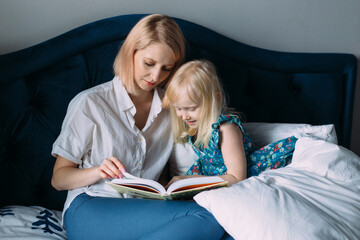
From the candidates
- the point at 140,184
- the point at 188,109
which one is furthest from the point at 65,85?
the point at 140,184

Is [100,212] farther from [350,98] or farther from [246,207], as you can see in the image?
[350,98]

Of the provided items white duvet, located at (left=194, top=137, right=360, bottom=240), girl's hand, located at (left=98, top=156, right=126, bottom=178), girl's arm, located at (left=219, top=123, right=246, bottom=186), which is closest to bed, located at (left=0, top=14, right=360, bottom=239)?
white duvet, located at (left=194, top=137, right=360, bottom=240)

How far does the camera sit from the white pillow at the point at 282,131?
1365 millimetres

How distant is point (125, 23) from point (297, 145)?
81 cm

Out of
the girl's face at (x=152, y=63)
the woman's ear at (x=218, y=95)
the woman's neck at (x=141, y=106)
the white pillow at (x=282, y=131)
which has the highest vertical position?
the girl's face at (x=152, y=63)

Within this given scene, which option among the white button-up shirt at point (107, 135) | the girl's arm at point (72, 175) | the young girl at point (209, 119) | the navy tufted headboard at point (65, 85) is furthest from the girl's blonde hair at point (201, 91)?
the girl's arm at point (72, 175)

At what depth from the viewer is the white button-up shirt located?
1.19 metres

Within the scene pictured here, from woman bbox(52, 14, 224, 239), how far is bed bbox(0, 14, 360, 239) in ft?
0.38

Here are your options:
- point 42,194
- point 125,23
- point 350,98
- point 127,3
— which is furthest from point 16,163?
point 350,98

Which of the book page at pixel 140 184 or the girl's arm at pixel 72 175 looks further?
the girl's arm at pixel 72 175

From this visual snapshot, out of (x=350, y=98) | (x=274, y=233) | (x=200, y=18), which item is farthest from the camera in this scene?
(x=350, y=98)

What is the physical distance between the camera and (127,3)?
1.56 meters

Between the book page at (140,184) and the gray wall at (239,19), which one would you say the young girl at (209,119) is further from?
the gray wall at (239,19)

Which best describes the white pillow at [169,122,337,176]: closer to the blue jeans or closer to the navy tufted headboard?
the navy tufted headboard
